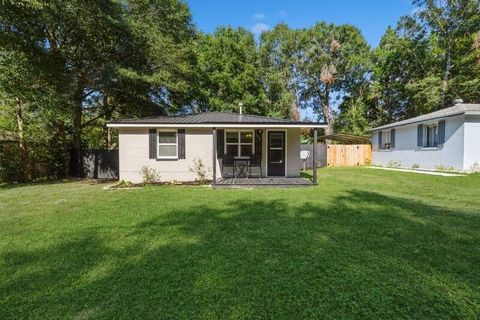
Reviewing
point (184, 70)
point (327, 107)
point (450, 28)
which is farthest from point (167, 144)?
point (327, 107)

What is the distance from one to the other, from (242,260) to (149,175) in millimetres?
7977

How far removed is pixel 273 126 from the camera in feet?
31.3

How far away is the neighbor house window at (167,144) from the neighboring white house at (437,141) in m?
12.3

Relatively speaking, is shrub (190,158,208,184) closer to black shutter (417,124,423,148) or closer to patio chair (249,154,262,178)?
patio chair (249,154,262,178)

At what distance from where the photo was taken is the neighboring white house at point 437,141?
11992mm

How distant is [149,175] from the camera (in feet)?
34.6

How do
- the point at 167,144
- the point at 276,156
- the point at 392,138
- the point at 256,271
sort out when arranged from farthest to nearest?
1. the point at 392,138
2. the point at 276,156
3. the point at 167,144
4. the point at 256,271

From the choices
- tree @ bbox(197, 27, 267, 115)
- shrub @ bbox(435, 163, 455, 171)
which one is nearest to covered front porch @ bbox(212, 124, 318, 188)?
shrub @ bbox(435, 163, 455, 171)

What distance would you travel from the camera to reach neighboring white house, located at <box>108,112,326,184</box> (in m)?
10.5

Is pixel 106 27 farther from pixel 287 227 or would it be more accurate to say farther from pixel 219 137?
pixel 287 227

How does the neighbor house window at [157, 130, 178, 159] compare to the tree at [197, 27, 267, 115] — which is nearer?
the neighbor house window at [157, 130, 178, 159]

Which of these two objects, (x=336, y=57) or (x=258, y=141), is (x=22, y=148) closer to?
(x=258, y=141)

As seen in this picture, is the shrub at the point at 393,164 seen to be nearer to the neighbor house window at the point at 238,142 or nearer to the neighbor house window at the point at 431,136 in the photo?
the neighbor house window at the point at 431,136

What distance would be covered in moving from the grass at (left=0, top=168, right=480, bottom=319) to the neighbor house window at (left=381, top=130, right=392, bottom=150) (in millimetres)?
12512
